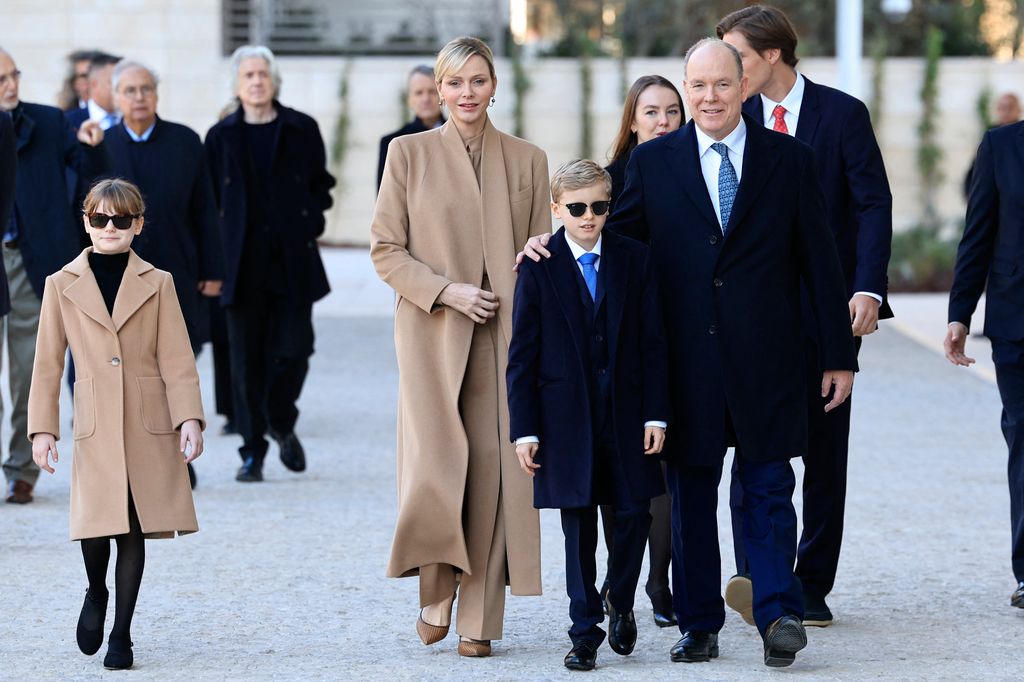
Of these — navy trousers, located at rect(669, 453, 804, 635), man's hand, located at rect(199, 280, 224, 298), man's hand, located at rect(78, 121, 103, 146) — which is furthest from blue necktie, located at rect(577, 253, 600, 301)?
man's hand, located at rect(199, 280, 224, 298)

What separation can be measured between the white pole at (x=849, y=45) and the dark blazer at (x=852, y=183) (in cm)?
1530

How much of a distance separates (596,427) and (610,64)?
768 inches

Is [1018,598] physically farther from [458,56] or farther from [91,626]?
[91,626]

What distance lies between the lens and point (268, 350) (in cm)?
970

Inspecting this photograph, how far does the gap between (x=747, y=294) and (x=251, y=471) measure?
4.41 meters

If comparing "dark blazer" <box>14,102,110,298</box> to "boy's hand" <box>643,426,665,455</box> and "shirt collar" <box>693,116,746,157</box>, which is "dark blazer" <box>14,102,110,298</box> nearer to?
"shirt collar" <box>693,116,746,157</box>

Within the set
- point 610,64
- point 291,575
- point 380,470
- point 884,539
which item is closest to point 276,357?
point 380,470

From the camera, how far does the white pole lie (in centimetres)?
2122

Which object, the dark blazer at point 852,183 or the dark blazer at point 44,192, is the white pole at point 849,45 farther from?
the dark blazer at point 852,183

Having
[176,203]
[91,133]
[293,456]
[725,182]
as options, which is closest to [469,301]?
[725,182]

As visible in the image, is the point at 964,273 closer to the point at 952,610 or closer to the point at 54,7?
the point at 952,610

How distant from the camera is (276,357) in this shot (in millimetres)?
9656

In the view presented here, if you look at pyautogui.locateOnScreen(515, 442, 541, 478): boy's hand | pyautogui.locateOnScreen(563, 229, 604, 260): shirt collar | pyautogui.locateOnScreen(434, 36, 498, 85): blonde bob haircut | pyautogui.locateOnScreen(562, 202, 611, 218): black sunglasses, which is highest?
pyautogui.locateOnScreen(434, 36, 498, 85): blonde bob haircut

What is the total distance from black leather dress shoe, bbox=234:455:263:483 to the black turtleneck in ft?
11.7
